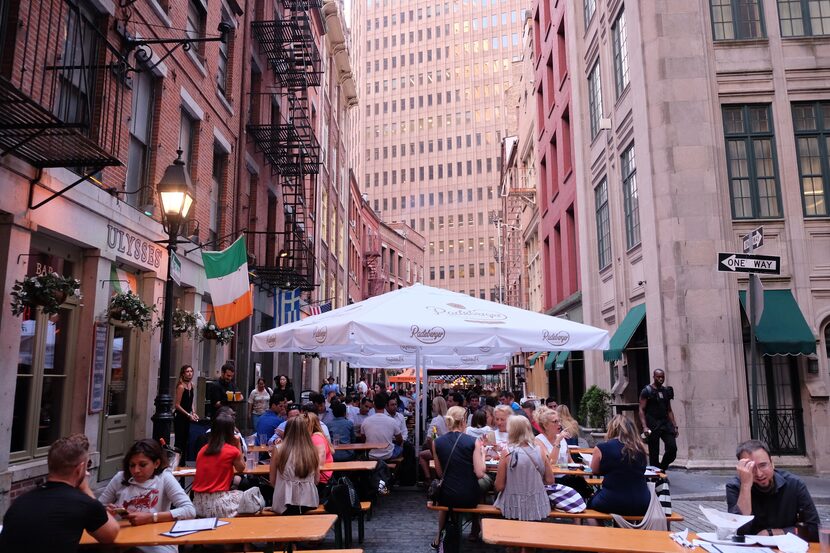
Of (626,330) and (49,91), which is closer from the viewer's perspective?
(49,91)

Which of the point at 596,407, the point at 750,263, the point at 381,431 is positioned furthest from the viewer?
the point at 596,407

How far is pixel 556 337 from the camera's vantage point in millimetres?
9805

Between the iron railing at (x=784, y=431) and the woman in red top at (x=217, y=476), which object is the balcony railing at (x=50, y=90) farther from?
the iron railing at (x=784, y=431)

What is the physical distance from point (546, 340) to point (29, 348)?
7462 mm

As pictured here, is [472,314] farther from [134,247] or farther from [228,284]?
[134,247]

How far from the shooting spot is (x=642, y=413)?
1241cm

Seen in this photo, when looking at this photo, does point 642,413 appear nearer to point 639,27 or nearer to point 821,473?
point 821,473

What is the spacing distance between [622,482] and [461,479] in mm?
1781

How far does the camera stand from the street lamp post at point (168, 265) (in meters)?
8.94

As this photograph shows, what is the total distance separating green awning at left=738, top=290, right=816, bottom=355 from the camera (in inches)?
529

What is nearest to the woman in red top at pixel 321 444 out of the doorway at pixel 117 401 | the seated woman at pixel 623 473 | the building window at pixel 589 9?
the seated woman at pixel 623 473

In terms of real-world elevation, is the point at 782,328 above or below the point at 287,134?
below

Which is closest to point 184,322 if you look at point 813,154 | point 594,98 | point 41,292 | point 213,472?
point 41,292

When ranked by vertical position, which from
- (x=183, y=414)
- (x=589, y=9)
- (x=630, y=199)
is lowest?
(x=183, y=414)
